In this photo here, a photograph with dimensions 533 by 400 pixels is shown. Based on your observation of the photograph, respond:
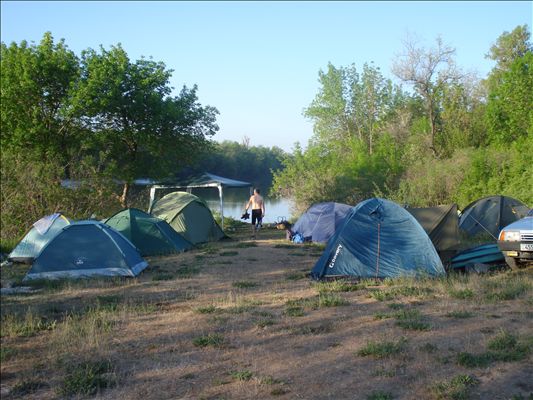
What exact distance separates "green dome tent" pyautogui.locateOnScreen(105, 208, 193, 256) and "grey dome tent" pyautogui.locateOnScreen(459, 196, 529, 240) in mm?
9184

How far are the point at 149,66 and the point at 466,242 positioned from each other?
595 inches

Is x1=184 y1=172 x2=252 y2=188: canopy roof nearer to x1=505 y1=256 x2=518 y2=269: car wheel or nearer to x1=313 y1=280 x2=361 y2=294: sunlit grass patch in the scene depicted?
x1=313 y1=280 x2=361 y2=294: sunlit grass patch

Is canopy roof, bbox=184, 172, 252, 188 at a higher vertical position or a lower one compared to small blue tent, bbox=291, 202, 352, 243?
higher

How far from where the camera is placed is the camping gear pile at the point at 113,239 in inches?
441

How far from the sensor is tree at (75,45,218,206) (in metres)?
21.8

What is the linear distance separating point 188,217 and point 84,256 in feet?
22.4

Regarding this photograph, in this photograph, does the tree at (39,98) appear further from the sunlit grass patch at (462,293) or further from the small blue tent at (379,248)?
the sunlit grass patch at (462,293)

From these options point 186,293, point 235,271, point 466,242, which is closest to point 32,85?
point 235,271

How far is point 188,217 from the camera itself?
1800cm

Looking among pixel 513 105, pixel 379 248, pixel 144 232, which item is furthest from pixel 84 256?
pixel 513 105

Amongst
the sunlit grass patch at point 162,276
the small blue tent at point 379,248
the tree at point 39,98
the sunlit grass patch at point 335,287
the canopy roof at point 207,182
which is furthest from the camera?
the canopy roof at point 207,182

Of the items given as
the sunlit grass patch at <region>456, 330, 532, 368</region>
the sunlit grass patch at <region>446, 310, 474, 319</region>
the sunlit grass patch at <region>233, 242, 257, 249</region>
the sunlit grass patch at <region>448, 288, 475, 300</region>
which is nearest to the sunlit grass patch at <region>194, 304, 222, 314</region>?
the sunlit grass patch at <region>446, 310, 474, 319</region>

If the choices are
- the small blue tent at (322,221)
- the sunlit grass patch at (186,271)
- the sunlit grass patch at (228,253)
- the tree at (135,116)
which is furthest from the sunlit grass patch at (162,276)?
the tree at (135,116)

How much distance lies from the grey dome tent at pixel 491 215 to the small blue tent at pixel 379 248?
691 centimetres
